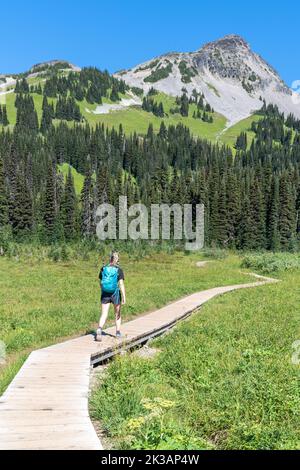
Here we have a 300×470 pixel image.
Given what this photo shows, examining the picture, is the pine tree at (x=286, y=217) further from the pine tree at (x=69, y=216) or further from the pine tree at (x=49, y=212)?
the pine tree at (x=49, y=212)

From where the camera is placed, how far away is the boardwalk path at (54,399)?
20.7 feet

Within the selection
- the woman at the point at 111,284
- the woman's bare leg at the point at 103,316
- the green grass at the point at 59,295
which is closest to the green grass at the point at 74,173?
the green grass at the point at 59,295

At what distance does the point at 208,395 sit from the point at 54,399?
10.1 ft

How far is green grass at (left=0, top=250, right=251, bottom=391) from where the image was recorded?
52.2 feet

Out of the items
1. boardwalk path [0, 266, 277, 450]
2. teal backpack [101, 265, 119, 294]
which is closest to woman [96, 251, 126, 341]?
teal backpack [101, 265, 119, 294]

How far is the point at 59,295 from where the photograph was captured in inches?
1098

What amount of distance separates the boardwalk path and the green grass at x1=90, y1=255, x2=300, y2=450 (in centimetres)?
51

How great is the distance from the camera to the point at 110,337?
14633 millimetres

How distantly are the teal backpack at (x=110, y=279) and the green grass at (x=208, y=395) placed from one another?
269cm

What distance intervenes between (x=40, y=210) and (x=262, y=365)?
10437 cm

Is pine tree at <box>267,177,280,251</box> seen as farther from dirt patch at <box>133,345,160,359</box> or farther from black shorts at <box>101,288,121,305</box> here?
black shorts at <box>101,288,121,305</box>

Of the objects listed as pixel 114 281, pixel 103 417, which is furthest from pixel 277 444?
pixel 114 281

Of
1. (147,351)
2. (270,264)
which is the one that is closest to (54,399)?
(147,351)
